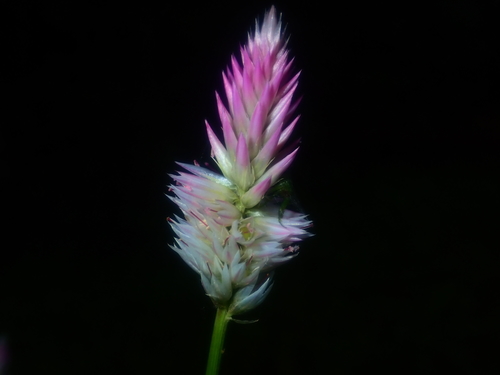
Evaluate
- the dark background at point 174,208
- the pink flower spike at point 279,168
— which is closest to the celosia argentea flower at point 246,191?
the pink flower spike at point 279,168

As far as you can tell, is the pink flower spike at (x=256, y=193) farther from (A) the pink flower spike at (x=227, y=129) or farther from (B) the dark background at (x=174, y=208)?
(B) the dark background at (x=174, y=208)

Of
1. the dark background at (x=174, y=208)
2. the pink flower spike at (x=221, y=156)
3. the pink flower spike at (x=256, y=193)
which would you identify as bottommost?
the pink flower spike at (x=256, y=193)

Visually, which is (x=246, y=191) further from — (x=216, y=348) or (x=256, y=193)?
(x=216, y=348)

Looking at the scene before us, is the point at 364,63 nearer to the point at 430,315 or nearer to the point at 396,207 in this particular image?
the point at 396,207

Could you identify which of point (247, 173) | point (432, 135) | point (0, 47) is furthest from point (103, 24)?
point (247, 173)

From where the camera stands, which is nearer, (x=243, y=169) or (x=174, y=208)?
(x=243, y=169)

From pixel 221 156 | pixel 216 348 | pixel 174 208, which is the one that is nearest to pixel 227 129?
pixel 221 156

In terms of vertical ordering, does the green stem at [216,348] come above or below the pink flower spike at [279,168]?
below
